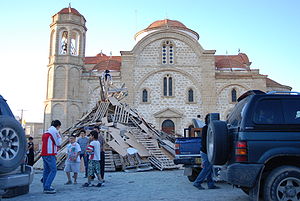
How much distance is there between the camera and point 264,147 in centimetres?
519

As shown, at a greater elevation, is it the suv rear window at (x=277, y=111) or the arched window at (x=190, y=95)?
the arched window at (x=190, y=95)

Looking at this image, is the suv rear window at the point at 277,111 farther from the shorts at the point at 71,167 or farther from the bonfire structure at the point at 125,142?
the bonfire structure at the point at 125,142

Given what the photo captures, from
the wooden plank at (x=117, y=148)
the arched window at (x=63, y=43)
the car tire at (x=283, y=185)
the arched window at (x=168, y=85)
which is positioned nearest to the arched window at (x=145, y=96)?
the arched window at (x=168, y=85)

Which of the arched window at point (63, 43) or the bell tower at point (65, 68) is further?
the arched window at point (63, 43)

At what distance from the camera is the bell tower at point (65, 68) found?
3055cm

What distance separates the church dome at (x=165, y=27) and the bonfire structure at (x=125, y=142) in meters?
19.7

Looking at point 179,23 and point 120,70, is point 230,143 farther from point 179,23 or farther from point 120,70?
point 179,23

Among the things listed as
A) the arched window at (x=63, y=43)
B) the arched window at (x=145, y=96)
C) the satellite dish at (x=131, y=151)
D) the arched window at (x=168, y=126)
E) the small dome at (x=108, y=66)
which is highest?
the arched window at (x=63, y=43)

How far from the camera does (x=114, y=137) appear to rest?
1441 centimetres

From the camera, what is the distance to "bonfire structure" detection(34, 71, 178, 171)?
45.1ft

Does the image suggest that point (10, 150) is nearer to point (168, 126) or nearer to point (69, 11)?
point (168, 126)

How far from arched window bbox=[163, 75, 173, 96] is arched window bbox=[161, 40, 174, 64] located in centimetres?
174

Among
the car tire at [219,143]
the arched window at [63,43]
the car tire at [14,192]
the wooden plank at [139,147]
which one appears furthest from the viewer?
the arched window at [63,43]

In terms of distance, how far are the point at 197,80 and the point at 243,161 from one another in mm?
26669
